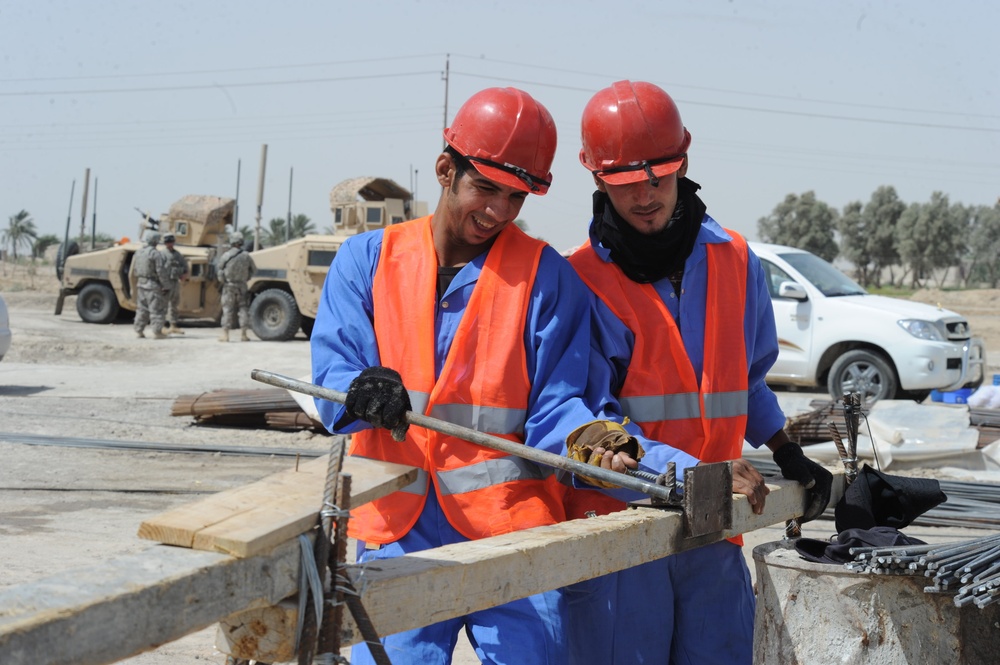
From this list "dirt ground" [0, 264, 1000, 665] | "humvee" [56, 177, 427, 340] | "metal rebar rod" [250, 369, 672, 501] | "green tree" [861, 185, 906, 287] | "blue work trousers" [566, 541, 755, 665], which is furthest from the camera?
"green tree" [861, 185, 906, 287]

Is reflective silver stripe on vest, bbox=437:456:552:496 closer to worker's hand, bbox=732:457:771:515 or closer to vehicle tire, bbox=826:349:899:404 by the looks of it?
worker's hand, bbox=732:457:771:515

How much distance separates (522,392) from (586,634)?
77 centimetres

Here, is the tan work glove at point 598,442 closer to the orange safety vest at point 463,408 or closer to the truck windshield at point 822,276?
the orange safety vest at point 463,408

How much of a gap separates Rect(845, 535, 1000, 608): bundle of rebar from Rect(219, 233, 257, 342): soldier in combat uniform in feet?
55.9

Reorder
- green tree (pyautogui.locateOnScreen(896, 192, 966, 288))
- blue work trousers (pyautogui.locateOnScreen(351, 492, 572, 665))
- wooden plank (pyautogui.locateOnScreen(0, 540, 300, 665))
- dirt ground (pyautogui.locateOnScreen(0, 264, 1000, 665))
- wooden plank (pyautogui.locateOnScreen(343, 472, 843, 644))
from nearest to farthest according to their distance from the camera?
1. wooden plank (pyautogui.locateOnScreen(0, 540, 300, 665))
2. wooden plank (pyautogui.locateOnScreen(343, 472, 843, 644))
3. blue work trousers (pyautogui.locateOnScreen(351, 492, 572, 665))
4. dirt ground (pyautogui.locateOnScreen(0, 264, 1000, 665))
5. green tree (pyautogui.locateOnScreen(896, 192, 966, 288))

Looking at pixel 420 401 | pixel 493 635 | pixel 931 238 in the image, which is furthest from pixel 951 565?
pixel 931 238

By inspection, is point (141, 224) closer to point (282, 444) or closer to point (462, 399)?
point (282, 444)

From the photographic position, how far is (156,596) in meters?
1.44

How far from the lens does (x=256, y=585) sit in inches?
63.4

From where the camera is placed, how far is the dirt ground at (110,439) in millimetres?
6031

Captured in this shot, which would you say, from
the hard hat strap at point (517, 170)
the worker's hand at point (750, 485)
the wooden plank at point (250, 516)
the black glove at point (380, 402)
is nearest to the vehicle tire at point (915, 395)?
the worker's hand at point (750, 485)

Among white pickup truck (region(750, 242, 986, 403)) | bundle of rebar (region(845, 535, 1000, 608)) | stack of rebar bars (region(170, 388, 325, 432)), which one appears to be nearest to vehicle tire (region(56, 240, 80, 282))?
stack of rebar bars (region(170, 388, 325, 432))

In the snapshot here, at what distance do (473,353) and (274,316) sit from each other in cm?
1727

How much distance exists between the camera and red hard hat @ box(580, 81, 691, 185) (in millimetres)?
3229
